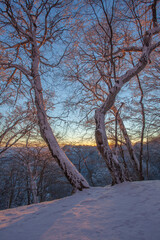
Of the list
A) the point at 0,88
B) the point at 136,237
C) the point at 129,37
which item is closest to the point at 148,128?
the point at 129,37

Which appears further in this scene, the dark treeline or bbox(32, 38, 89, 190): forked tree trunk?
the dark treeline

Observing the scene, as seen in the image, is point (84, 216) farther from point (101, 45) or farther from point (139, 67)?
point (101, 45)

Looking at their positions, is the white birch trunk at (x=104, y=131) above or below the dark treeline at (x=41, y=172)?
above

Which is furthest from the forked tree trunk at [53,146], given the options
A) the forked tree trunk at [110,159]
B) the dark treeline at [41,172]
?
the forked tree trunk at [110,159]

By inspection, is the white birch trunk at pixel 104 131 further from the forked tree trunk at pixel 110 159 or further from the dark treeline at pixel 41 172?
the dark treeline at pixel 41 172

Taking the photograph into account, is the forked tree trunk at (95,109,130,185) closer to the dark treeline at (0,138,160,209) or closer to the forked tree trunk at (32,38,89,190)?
the forked tree trunk at (32,38,89,190)

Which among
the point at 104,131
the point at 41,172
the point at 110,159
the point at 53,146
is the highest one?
the point at 104,131

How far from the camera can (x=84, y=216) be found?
1474 millimetres

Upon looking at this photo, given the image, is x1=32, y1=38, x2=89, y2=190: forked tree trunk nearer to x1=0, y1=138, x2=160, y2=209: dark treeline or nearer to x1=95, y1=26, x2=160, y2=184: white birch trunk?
x1=0, y1=138, x2=160, y2=209: dark treeline

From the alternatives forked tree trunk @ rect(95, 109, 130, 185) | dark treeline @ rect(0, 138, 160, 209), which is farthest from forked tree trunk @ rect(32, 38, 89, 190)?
forked tree trunk @ rect(95, 109, 130, 185)

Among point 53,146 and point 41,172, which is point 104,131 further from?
point 41,172

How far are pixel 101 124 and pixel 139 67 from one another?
6.93ft

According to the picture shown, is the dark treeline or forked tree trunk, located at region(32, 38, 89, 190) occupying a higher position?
forked tree trunk, located at region(32, 38, 89, 190)

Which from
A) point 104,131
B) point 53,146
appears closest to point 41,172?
point 53,146
